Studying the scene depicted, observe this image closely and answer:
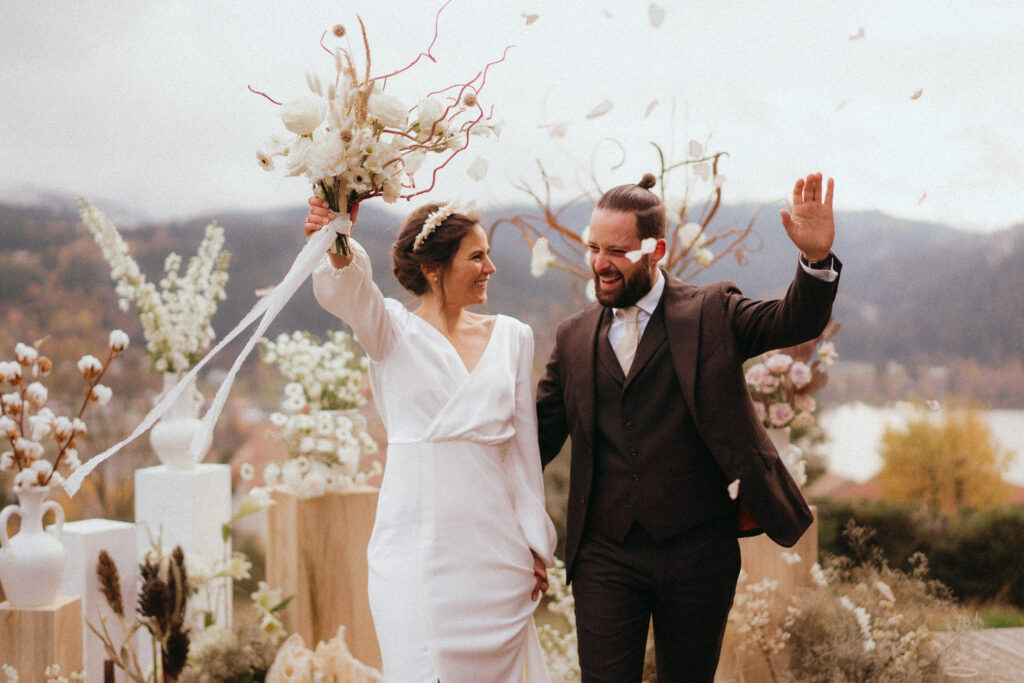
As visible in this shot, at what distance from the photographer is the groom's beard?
2.41 metres

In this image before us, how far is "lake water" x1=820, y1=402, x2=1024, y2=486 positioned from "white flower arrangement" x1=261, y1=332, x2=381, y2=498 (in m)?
3.22

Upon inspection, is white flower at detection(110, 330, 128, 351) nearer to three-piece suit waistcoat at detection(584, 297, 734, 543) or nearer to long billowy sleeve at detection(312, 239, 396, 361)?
long billowy sleeve at detection(312, 239, 396, 361)

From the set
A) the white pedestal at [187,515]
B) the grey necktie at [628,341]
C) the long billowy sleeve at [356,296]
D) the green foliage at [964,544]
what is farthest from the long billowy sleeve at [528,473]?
the green foliage at [964,544]

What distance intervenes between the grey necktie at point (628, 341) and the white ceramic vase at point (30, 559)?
1977 millimetres

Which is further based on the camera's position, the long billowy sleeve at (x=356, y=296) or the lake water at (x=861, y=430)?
the lake water at (x=861, y=430)

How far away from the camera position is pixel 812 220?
6.99ft

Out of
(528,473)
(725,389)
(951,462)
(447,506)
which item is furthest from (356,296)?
(951,462)

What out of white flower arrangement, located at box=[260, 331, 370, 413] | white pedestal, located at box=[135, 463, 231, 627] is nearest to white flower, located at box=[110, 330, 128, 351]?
white flower arrangement, located at box=[260, 331, 370, 413]

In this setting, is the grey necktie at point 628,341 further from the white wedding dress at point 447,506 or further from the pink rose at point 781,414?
the pink rose at point 781,414

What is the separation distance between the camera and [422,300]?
2.58 m

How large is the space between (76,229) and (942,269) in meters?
5.26

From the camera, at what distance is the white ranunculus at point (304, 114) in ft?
6.34

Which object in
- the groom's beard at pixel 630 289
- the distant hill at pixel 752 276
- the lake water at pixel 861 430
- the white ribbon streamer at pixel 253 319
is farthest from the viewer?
the lake water at pixel 861 430

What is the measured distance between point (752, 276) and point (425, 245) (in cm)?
420
